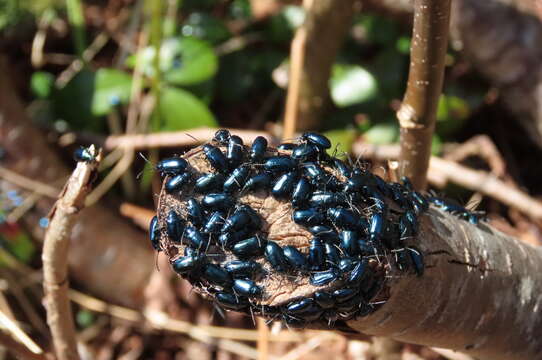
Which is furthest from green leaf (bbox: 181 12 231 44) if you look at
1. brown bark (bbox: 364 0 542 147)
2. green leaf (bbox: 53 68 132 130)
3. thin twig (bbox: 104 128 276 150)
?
brown bark (bbox: 364 0 542 147)

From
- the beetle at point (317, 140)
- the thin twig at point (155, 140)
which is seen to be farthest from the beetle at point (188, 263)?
the thin twig at point (155, 140)

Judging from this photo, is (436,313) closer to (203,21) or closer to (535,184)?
(535,184)

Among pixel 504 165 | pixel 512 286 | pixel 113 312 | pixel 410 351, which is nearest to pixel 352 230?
pixel 512 286

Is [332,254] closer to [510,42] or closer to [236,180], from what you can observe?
[236,180]

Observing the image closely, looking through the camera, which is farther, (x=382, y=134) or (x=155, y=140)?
(x=382, y=134)

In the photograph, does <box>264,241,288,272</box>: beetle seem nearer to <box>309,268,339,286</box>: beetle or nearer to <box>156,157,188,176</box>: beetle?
<box>309,268,339,286</box>: beetle

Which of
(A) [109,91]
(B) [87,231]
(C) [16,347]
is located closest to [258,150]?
(C) [16,347]

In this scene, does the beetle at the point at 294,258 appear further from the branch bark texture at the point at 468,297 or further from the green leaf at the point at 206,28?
the green leaf at the point at 206,28
